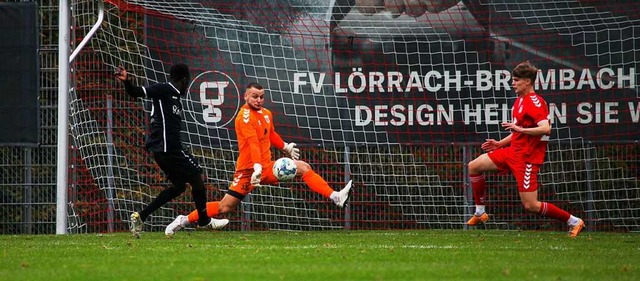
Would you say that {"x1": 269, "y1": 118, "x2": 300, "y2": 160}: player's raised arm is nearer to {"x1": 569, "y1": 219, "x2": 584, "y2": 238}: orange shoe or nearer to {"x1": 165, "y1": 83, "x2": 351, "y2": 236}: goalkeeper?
{"x1": 165, "y1": 83, "x2": 351, "y2": 236}: goalkeeper

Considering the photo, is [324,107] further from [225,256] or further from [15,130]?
[225,256]

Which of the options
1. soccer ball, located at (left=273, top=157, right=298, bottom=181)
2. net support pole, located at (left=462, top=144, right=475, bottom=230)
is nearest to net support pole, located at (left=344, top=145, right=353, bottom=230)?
net support pole, located at (left=462, top=144, right=475, bottom=230)

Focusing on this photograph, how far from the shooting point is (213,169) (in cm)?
1752

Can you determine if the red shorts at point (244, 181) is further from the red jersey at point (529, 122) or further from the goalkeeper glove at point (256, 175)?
the red jersey at point (529, 122)

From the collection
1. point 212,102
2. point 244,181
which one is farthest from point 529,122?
point 212,102

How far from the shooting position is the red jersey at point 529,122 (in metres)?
13.1

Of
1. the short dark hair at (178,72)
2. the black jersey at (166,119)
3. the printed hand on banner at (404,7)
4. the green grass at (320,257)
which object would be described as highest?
the printed hand on banner at (404,7)

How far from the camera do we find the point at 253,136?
13852 millimetres

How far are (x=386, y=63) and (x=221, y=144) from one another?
2.50 m

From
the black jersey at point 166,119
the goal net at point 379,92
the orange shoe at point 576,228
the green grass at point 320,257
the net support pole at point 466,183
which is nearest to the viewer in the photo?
the green grass at point 320,257

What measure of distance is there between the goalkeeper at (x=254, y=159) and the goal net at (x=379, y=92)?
297 cm

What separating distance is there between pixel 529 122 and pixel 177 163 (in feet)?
12.2

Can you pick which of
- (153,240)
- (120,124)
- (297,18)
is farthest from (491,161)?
(120,124)

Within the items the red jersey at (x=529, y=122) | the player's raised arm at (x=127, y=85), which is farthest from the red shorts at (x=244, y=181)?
the red jersey at (x=529, y=122)
